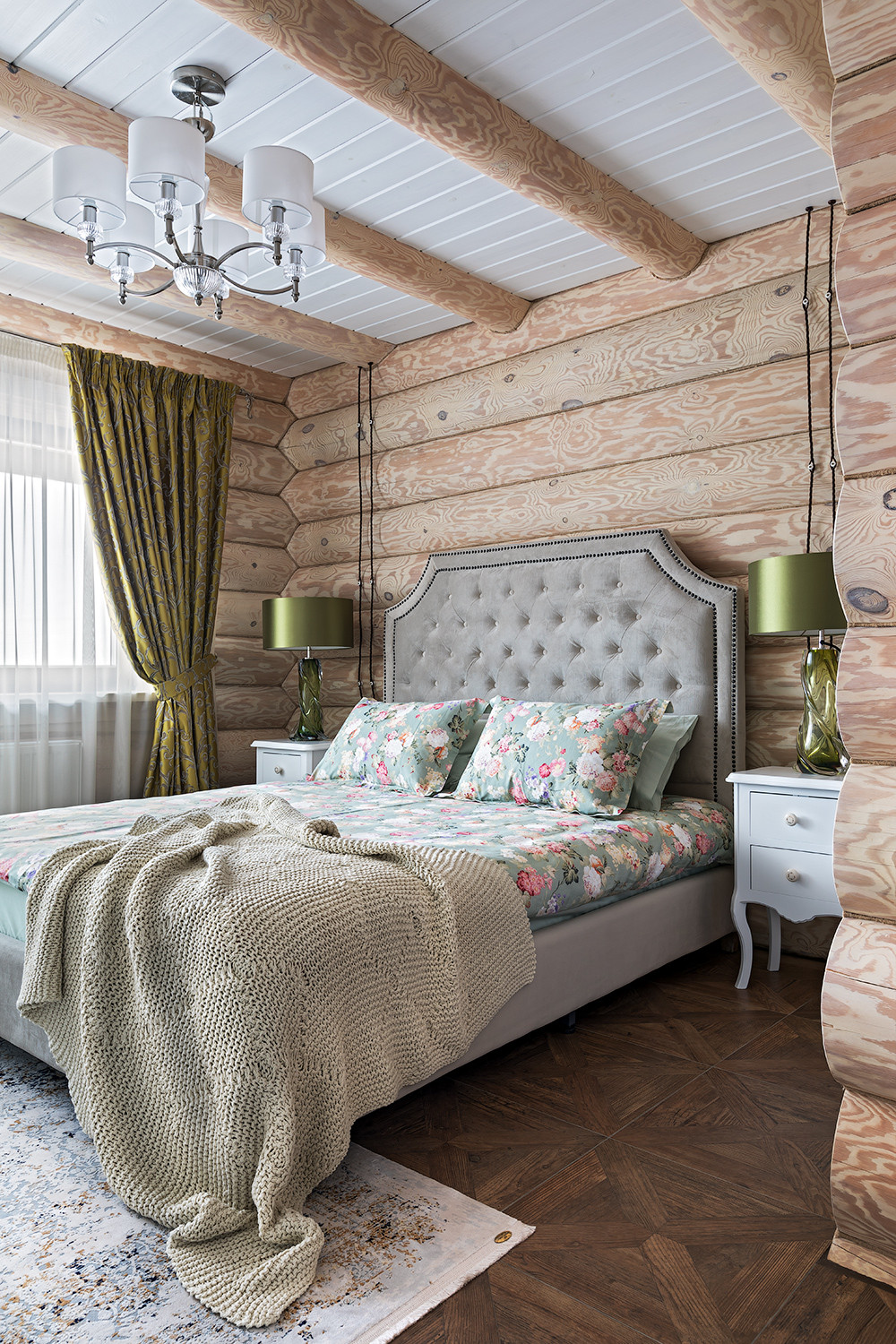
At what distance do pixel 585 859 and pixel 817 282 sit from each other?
7.34ft

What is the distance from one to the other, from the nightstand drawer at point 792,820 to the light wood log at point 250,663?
2.79 meters

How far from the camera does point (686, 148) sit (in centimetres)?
288

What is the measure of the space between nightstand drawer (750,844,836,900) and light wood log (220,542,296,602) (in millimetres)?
3109

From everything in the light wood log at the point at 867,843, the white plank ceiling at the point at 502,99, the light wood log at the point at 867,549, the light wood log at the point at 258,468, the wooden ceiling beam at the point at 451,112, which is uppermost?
the white plank ceiling at the point at 502,99

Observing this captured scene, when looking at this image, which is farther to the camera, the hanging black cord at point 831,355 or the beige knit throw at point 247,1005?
the hanging black cord at point 831,355

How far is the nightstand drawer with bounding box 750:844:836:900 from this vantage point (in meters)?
2.75

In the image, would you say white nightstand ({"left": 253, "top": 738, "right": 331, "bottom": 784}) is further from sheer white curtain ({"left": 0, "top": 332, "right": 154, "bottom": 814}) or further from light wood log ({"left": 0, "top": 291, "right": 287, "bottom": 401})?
light wood log ({"left": 0, "top": 291, "right": 287, "bottom": 401})

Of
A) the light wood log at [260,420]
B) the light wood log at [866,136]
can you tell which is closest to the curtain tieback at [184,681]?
the light wood log at [260,420]

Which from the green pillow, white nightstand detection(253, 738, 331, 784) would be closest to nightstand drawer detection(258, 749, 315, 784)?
white nightstand detection(253, 738, 331, 784)

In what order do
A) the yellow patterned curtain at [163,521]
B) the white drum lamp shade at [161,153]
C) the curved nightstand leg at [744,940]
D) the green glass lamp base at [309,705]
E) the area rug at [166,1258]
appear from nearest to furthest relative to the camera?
1. the area rug at [166,1258]
2. the white drum lamp shade at [161,153]
3. the curved nightstand leg at [744,940]
4. the yellow patterned curtain at [163,521]
5. the green glass lamp base at [309,705]

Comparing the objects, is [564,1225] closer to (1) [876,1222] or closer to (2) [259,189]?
(1) [876,1222]

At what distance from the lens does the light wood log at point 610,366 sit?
3.33 metres

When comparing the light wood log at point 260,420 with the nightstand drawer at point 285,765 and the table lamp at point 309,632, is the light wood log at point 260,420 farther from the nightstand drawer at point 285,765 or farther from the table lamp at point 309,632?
the nightstand drawer at point 285,765

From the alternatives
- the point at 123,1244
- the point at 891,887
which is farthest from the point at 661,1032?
the point at 123,1244
